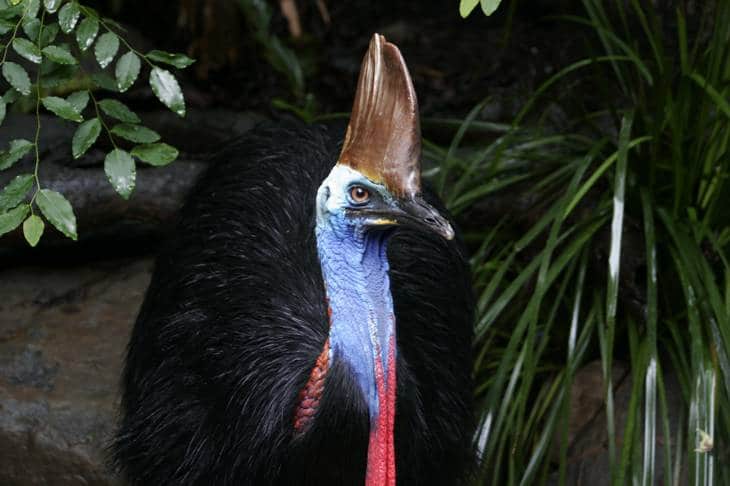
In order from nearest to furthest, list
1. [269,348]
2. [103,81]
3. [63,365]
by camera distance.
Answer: [103,81] < [269,348] < [63,365]

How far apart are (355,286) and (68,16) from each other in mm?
712

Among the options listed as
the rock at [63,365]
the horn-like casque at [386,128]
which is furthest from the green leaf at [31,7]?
the rock at [63,365]

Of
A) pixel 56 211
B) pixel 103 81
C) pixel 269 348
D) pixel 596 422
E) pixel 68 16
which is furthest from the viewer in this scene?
pixel 596 422

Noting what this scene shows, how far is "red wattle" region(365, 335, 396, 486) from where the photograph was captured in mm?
2221

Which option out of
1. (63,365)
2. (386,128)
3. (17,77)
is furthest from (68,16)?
(63,365)

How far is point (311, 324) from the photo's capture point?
261 cm

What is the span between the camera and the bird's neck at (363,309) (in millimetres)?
2207

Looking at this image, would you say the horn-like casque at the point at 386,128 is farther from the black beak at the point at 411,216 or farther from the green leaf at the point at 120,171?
the green leaf at the point at 120,171

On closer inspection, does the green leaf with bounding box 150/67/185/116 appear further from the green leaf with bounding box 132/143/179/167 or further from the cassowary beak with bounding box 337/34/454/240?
the cassowary beak with bounding box 337/34/454/240

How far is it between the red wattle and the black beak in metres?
0.23

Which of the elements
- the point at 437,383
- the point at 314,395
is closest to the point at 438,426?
the point at 437,383

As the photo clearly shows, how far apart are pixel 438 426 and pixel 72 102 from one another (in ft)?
3.52

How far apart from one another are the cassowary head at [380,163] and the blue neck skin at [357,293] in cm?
3

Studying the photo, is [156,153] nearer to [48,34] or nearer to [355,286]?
[48,34]
